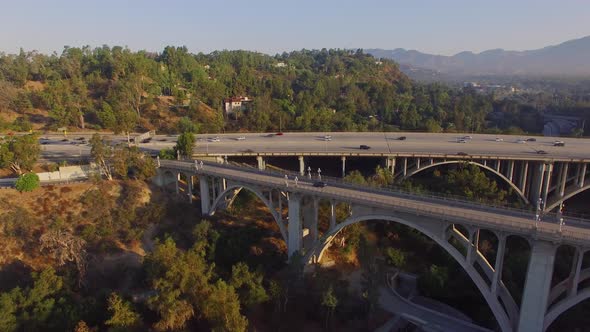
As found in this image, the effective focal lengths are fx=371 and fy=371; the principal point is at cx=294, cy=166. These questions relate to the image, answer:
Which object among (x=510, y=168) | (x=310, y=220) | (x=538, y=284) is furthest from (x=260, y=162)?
(x=538, y=284)

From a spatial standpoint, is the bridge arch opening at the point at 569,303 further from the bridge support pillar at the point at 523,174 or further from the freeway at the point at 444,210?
the bridge support pillar at the point at 523,174

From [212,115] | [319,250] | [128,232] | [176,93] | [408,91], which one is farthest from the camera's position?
[408,91]

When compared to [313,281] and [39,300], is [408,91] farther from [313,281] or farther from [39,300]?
[39,300]

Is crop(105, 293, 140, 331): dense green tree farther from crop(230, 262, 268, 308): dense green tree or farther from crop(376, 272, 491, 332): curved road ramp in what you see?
crop(376, 272, 491, 332): curved road ramp

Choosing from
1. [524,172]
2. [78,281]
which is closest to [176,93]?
[78,281]

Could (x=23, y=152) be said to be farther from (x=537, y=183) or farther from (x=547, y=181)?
(x=547, y=181)
